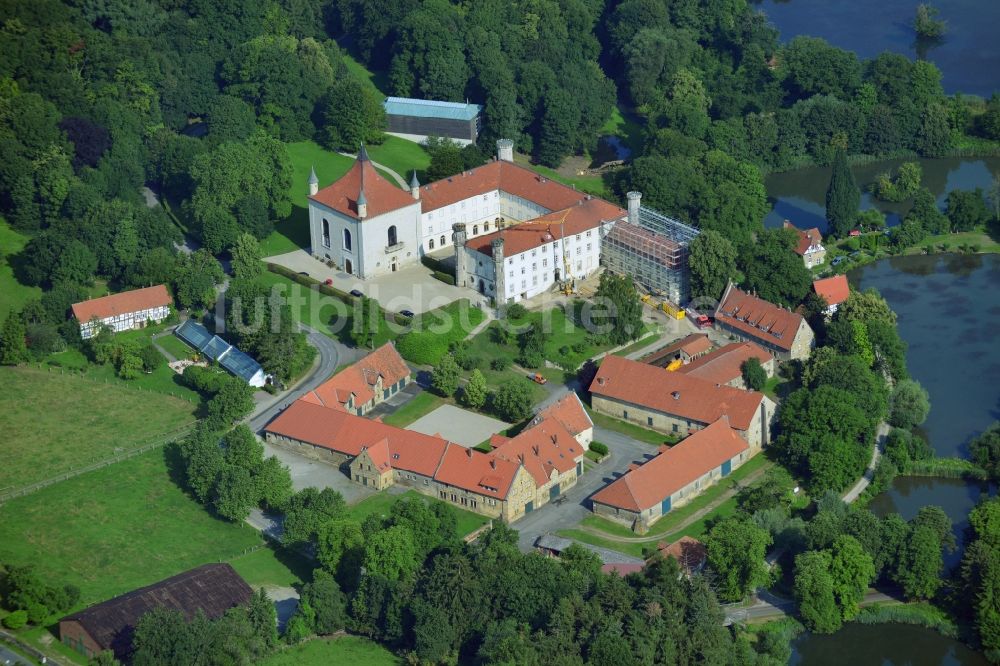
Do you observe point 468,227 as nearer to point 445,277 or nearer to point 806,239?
point 445,277

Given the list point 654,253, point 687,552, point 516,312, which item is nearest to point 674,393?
point 687,552

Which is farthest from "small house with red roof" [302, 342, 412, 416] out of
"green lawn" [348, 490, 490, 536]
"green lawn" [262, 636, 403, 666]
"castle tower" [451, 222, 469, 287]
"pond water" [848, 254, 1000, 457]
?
"pond water" [848, 254, 1000, 457]

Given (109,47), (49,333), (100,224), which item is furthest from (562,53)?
(49,333)

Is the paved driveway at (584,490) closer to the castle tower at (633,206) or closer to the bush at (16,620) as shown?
the castle tower at (633,206)

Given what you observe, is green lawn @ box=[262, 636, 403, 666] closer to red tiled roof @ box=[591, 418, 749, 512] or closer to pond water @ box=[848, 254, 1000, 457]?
red tiled roof @ box=[591, 418, 749, 512]

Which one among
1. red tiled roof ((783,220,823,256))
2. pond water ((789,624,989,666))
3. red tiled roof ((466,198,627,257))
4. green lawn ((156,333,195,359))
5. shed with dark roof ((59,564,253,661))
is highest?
red tiled roof ((466,198,627,257))

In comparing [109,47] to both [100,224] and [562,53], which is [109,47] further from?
[562,53]
